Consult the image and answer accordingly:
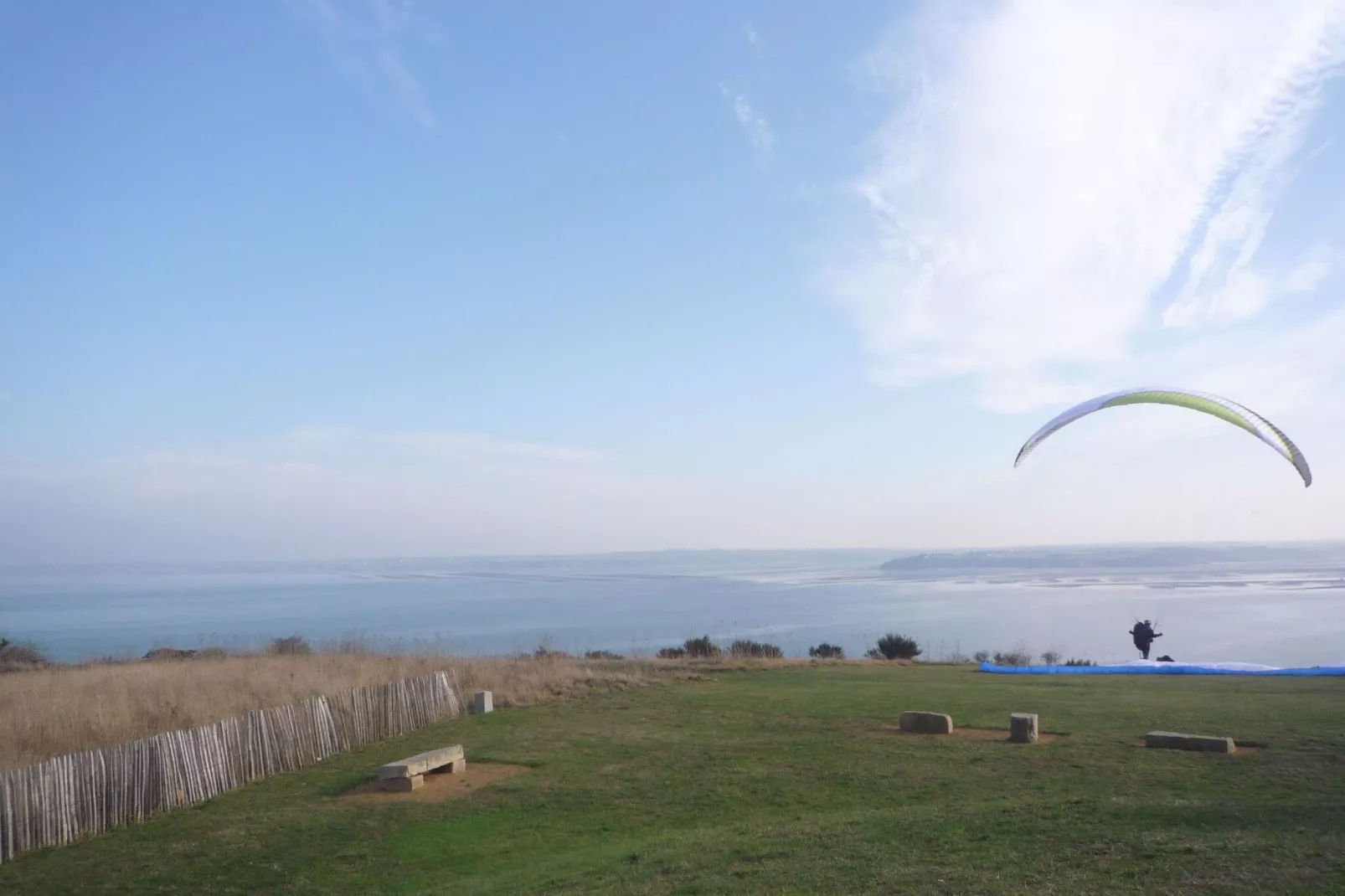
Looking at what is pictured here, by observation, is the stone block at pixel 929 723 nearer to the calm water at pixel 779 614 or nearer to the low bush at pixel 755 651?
the low bush at pixel 755 651

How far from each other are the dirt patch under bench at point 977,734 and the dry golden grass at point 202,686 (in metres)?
8.31

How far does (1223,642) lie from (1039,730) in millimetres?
42753

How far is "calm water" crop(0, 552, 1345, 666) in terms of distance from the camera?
55250 millimetres

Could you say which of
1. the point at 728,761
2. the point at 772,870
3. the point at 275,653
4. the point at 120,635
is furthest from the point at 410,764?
the point at 120,635

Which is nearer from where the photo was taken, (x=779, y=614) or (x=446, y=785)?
(x=446, y=785)

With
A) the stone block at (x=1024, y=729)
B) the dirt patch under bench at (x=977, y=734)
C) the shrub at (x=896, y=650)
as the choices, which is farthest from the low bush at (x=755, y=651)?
the stone block at (x=1024, y=729)

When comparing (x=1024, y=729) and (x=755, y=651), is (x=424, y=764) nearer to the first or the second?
(x=1024, y=729)

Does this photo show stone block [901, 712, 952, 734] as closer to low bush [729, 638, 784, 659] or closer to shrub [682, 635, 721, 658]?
low bush [729, 638, 784, 659]

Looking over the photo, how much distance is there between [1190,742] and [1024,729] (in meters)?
2.12

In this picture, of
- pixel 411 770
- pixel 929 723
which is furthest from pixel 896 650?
pixel 411 770

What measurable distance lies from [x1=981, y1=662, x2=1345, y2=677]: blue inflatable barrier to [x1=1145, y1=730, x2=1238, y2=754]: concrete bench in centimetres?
1089

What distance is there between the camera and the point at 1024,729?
13.4 metres

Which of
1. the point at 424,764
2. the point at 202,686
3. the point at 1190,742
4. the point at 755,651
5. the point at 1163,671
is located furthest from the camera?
the point at 755,651

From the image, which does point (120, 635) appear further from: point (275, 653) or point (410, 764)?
point (410, 764)
